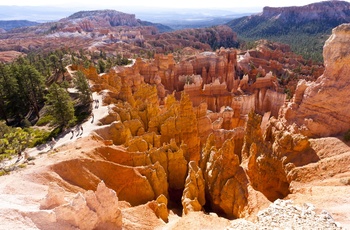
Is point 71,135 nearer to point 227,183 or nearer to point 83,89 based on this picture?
point 83,89

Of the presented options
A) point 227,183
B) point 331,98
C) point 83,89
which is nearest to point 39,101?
point 83,89

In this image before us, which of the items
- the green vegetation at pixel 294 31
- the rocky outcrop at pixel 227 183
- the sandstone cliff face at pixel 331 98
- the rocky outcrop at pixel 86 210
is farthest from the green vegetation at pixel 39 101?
the green vegetation at pixel 294 31

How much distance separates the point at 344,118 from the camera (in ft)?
71.9

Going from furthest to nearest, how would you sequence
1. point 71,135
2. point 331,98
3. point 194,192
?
point 71,135 → point 331,98 → point 194,192

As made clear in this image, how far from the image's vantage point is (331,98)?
22.9 metres

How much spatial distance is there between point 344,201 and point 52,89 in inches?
1089

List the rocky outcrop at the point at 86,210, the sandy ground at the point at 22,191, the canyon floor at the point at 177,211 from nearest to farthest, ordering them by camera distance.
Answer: the sandy ground at the point at 22,191 < the rocky outcrop at the point at 86,210 < the canyon floor at the point at 177,211

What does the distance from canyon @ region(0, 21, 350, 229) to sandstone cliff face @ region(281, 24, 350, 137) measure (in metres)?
0.07

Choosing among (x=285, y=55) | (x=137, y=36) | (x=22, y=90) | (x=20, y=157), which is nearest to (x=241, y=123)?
(x=20, y=157)

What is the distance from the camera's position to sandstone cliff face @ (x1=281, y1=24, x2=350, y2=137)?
22.2 metres

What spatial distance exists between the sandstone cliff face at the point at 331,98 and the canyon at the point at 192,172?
0.07 meters

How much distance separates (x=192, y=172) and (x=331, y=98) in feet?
42.8

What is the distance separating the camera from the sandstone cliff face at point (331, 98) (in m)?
22.2

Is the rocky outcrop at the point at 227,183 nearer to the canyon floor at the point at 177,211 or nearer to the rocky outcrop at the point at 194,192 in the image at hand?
the rocky outcrop at the point at 194,192
